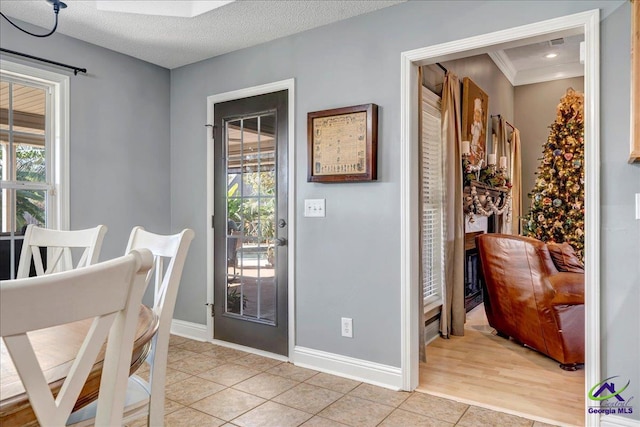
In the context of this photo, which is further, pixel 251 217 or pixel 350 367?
pixel 251 217

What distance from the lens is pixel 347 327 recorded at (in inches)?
116

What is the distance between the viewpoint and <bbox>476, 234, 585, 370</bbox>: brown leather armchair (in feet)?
9.77

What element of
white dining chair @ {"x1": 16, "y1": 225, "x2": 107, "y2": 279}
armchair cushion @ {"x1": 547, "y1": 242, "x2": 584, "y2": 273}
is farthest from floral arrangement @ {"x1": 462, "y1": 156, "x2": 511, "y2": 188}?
white dining chair @ {"x1": 16, "y1": 225, "x2": 107, "y2": 279}

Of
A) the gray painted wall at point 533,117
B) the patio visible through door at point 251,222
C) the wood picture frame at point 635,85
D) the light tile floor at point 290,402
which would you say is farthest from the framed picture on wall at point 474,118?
the light tile floor at point 290,402

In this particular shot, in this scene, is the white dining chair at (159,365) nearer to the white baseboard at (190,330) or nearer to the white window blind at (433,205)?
the white baseboard at (190,330)

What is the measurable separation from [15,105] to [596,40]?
3.61 m

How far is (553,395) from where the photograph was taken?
2.62 m

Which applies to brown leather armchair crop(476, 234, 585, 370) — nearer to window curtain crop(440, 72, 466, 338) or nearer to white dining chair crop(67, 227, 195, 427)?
window curtain crop(440, 72, 466, 338)

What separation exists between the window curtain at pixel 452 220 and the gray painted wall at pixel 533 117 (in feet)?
10.4

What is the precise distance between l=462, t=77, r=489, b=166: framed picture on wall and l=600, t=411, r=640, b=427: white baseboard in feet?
8.81

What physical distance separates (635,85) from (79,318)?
2.33 meters

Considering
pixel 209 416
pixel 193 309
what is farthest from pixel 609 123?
pixel 193 309

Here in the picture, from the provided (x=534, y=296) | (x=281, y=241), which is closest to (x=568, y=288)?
(x=534, y=296)

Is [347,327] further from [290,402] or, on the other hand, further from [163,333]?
[163,333]
